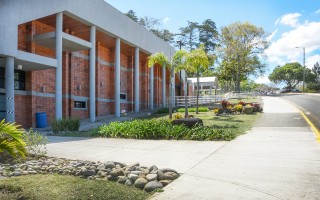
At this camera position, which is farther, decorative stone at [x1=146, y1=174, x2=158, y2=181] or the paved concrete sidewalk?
decorative stone at [x1=146, y1=174, x2=158, y2=181]

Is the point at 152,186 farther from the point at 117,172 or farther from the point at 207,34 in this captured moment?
the point at 207,34

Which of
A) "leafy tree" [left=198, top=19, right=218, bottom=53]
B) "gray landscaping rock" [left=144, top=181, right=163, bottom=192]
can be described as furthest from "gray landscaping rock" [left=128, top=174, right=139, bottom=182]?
"leafy tree" [left=198, top=19, right=218, bottom=53]

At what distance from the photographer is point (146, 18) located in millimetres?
69312

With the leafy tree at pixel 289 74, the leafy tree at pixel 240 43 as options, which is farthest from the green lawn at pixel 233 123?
the leafy tree at pixel 289 74

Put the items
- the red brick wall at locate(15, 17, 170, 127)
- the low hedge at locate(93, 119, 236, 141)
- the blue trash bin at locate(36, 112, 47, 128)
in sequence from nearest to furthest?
the low hedge at locate(93, 119, 236, 141), the red brick wall at locate(15, 17, 170, 127), the blue trash bin at locate(36, 112, 47, 128)

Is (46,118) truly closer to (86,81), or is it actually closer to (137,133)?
(86,81)

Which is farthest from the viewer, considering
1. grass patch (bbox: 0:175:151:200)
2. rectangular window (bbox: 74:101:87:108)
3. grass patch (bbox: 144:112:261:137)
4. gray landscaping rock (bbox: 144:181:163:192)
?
rectangular window (bbox: 74:101:87:108)

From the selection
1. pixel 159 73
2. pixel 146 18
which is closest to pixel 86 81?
pixel 159 73

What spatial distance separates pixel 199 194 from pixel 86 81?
864 inches

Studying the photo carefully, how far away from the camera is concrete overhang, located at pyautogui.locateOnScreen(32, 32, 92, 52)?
19344 millimetres

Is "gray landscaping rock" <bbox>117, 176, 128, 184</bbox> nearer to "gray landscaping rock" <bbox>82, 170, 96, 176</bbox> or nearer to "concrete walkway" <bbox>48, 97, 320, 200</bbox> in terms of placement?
"gray landscaping rock" <bbox>82, 170, 96, 176</bbox>

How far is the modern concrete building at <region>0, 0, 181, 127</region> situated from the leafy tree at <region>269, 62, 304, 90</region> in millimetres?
79960

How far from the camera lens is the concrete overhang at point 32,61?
16.4 m

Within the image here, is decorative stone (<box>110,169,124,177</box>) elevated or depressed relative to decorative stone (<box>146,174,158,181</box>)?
elevated
